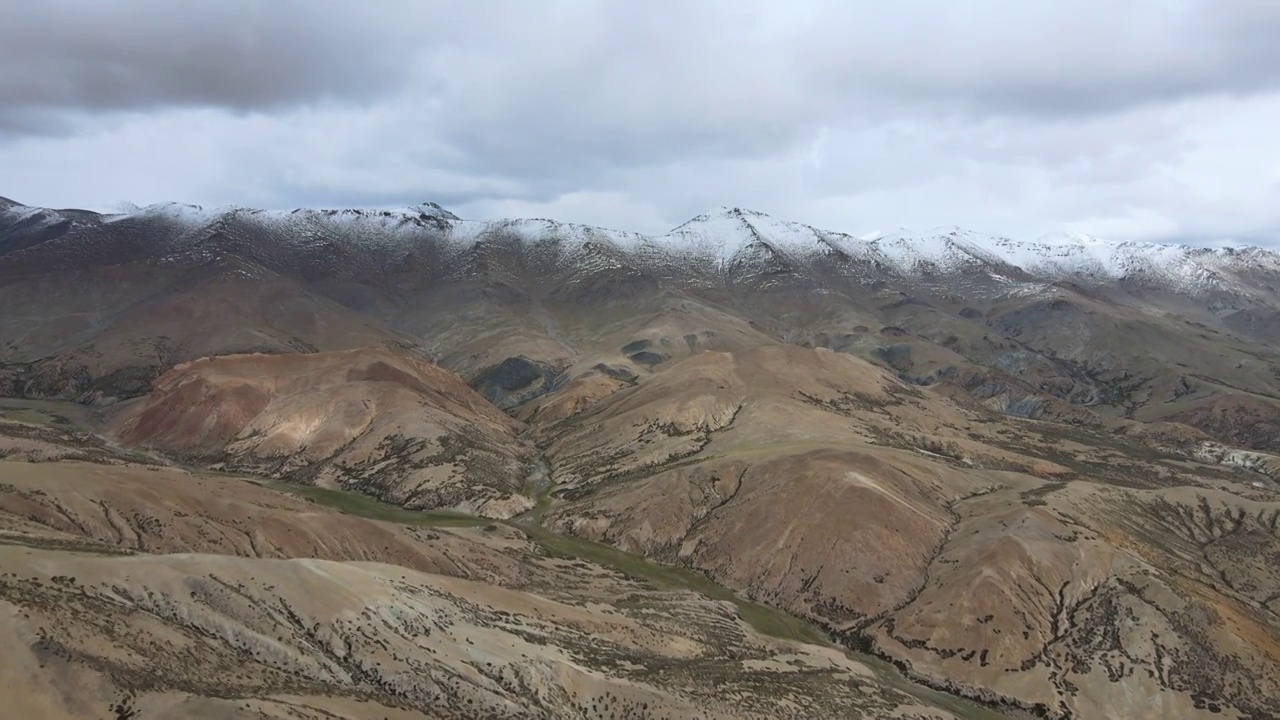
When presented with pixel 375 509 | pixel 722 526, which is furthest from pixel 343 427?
pixel 722 526

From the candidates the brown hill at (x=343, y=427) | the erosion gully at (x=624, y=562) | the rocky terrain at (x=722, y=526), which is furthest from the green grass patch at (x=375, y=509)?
the brown hill at (x=343, y=427)

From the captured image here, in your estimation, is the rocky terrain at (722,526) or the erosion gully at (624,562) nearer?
the rocky terrain at (722,526)

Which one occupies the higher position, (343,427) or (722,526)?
(343,427)

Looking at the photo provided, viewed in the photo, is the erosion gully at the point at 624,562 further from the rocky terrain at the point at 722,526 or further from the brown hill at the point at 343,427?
the brown hill at the point at 343,427

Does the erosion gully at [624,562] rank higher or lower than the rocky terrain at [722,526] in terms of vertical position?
lower

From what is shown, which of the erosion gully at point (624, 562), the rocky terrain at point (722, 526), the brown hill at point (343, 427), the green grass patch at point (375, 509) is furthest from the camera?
the brown hill at point (343, 427)

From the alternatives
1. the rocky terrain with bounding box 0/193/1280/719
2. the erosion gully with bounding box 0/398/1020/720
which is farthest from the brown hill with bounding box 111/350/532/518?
the erosion gully with bounding box 0/398/1020/720

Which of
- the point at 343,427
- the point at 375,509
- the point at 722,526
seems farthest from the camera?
the point at 343,427

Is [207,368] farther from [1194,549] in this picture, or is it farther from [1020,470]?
[1194,549]

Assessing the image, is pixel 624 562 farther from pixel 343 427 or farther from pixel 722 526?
pixel 343 427

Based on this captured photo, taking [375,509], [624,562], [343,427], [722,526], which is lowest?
[624,562]

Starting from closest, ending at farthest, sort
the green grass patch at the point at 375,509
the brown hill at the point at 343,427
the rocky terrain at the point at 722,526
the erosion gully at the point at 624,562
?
1. the rocky terrain at the point at 722,526
2. the erosion gully at the point at 624,562
3. the green grass patch at the point at 375,509
4. the brown hill at the point at 343,427
